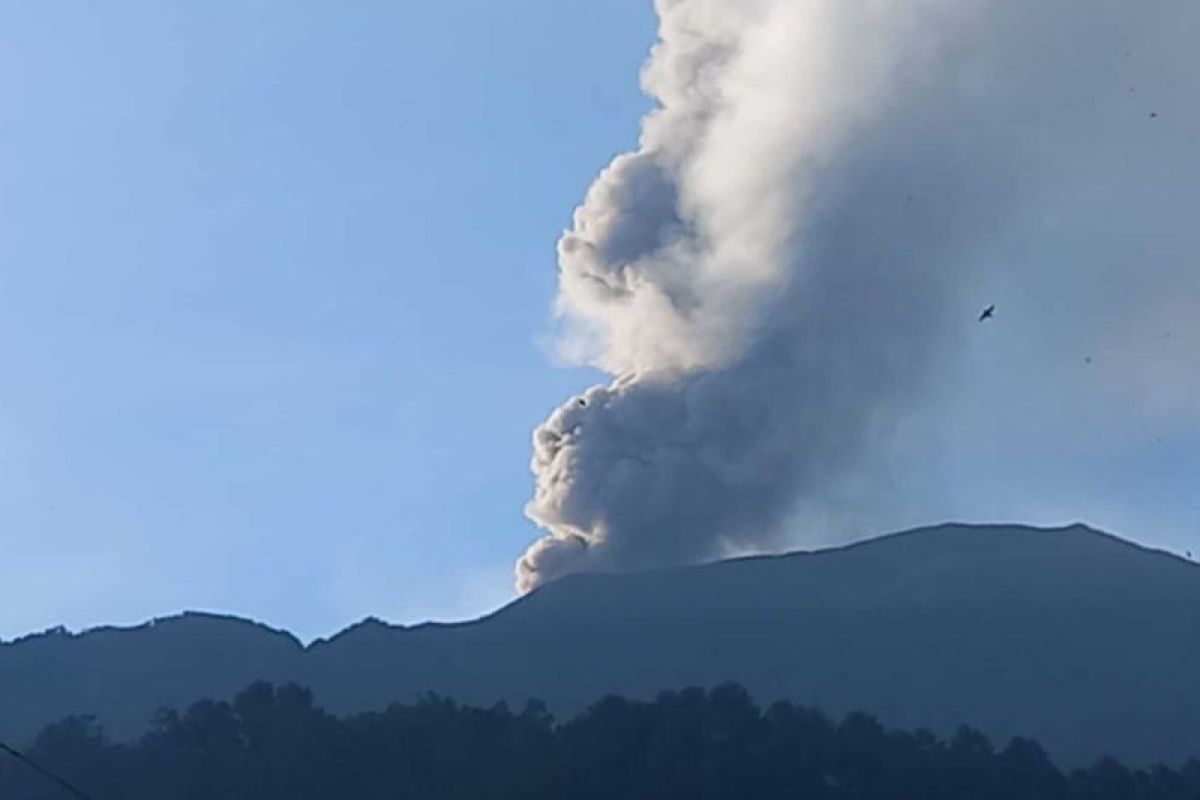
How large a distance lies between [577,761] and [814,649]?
36294mm

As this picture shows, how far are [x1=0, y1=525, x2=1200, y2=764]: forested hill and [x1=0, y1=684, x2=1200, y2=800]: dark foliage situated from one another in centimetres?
1834

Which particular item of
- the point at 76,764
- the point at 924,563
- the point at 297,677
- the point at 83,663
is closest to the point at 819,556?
the point at 924,563

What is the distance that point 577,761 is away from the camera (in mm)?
93812

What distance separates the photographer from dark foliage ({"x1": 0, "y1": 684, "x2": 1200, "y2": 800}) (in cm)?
9300

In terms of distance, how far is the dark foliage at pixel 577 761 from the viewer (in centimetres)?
9300

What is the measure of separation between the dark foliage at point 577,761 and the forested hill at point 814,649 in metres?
18.3

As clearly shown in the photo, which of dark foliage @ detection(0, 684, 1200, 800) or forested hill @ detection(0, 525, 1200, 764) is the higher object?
forested hill @ detection(0, 525, 1200, 764)

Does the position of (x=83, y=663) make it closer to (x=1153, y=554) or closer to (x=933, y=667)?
(x=933, y=667)

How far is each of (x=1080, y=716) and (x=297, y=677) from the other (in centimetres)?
4035

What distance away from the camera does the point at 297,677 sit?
131 meters

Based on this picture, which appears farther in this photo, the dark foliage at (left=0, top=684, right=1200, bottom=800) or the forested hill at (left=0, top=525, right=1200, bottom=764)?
the forested hill at (left=0, top=525, right=1200, bottom=764)

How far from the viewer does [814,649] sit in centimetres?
12812

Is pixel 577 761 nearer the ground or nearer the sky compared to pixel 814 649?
nearer the ground

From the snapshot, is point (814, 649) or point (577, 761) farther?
point (814, 649)
